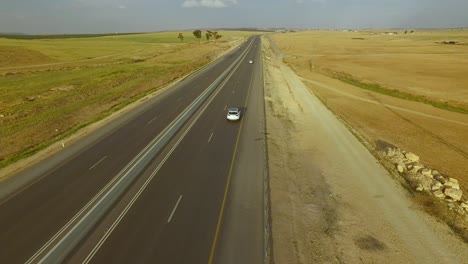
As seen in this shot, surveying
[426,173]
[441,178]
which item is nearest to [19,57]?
[426,173]

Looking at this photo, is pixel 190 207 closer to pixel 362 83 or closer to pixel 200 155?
pixel 200 155

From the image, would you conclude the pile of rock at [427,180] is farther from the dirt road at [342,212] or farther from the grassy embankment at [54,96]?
the grassy embankment at [54,96]

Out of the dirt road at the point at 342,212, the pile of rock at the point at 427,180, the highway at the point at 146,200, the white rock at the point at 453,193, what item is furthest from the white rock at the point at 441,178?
the highway at the point at 146,200

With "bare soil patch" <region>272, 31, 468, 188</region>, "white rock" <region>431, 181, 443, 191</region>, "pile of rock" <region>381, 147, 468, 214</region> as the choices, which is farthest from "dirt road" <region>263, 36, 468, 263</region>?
"bare soil patch" <region>272, 31, 468, 188</region>

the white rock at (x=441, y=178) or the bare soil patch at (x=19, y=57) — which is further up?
the bare soil patch at (x=19, y=57)

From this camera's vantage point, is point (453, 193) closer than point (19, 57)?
Yes

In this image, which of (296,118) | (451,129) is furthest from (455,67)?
(296,118)

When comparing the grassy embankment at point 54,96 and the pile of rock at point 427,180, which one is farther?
the grassy embankment at point 54,96

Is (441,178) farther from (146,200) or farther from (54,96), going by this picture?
(54,96)
